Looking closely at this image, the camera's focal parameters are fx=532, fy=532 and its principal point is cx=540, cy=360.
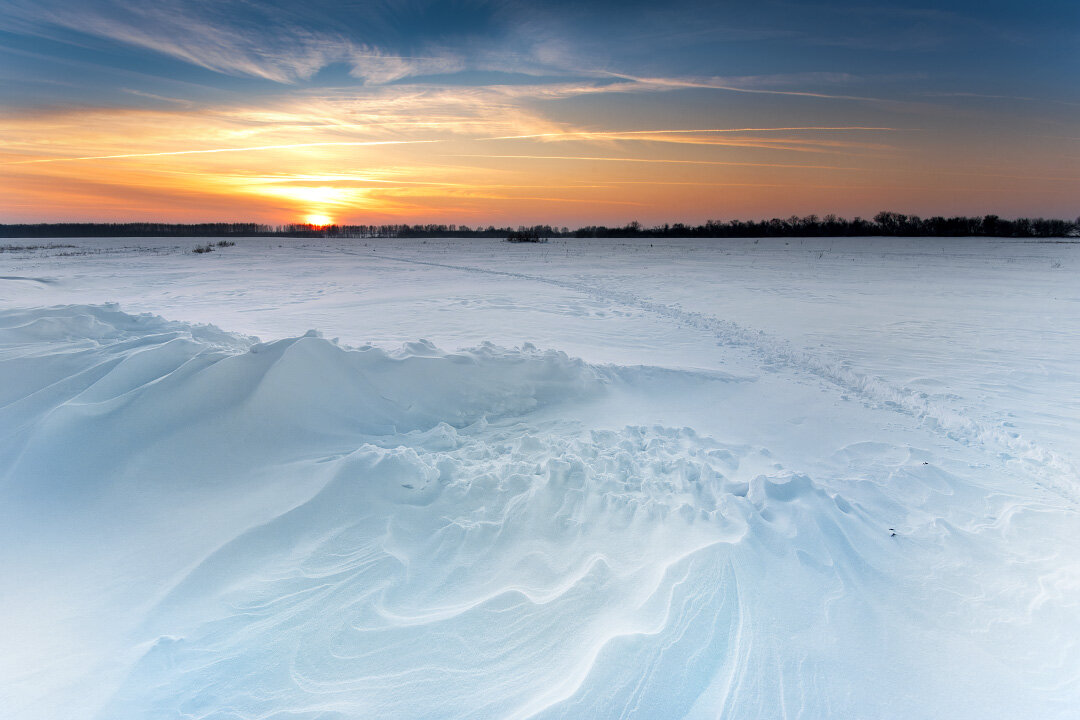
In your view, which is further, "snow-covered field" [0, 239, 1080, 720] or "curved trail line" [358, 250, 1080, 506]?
"curved trail line" [358, 250, 1080, 506]

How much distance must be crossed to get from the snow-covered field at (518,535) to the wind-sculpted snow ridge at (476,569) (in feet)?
0.05

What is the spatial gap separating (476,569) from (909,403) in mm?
5321

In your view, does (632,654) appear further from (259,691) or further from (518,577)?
(259,691)

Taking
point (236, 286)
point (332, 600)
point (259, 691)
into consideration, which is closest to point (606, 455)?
point (332, 600)

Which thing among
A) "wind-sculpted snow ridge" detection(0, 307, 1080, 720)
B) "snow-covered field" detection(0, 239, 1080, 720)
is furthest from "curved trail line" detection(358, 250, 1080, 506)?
"wind-sculpted snow ridge" detection(0, 307, 1080, 720)

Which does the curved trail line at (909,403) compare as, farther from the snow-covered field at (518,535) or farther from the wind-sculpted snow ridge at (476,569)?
the wind-sculpted snow ridge at (476,569)

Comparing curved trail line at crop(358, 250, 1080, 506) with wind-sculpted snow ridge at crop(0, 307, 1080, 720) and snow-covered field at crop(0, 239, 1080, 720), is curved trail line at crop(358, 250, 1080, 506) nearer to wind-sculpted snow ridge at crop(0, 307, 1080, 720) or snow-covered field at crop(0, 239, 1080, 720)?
snow-covered field at crop(0, 239, 1080, 720)

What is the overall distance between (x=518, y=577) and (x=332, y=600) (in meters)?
0.98

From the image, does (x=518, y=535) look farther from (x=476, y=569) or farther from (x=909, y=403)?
(x=909, y=403)

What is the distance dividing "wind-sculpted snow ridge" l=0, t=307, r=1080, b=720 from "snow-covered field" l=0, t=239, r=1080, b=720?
0.05 ft

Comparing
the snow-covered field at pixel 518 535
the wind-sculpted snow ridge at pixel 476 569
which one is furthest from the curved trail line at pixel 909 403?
the wind-sculpted snow ridge at pixel 476 569

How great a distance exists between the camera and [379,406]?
5250 millimetres

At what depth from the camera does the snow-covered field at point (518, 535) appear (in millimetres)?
2303

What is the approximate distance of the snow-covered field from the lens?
7.55 ft
